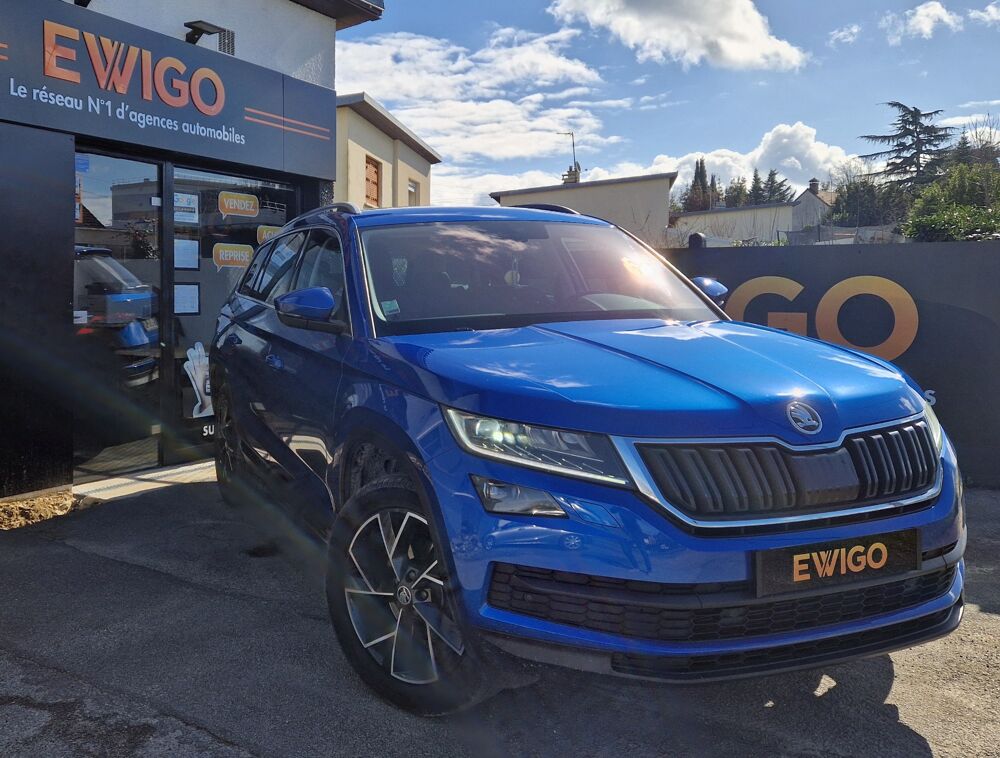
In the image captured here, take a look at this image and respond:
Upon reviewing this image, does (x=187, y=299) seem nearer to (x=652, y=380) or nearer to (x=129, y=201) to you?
(x=129, y=201)

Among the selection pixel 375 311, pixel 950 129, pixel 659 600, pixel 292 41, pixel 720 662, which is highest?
pixel 950 129

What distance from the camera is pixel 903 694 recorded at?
310cm

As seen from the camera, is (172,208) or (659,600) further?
(172,208)

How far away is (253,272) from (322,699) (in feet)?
10.3

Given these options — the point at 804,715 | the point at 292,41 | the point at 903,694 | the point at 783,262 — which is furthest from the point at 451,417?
the point at 292,41

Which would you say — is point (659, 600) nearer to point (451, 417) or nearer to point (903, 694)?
point (451, 417)

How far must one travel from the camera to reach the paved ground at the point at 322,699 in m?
2.76

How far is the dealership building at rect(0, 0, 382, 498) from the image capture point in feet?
19.2

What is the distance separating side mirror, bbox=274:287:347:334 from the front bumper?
116cm

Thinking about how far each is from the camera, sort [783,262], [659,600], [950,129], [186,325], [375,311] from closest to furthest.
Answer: [659,600], [375,311], [783,262], [186,325], [950,129]

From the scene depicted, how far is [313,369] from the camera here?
12.0 feet

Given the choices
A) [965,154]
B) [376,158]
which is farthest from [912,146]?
[376,158]

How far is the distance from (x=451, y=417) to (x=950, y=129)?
69.4 m

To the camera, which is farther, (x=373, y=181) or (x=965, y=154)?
(x=965, y=154)
